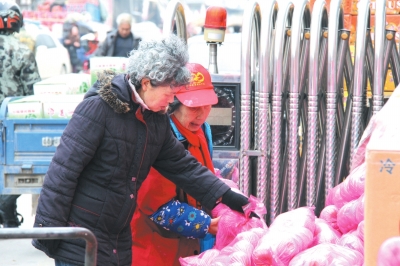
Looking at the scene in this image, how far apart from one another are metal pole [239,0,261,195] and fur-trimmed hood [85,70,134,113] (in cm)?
110

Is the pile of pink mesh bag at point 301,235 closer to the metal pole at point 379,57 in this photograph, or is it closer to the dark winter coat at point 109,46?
the metal pole at point 379,57

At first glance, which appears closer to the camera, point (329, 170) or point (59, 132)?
point (329, 170)

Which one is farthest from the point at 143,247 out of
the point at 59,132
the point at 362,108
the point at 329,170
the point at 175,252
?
the point at 59,132

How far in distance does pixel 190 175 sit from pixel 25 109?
2.87m

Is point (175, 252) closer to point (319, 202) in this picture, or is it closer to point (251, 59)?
point (319, 202)

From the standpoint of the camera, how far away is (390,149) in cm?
191

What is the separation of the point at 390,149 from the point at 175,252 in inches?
81.8

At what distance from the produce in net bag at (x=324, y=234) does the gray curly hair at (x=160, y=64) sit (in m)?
0.89

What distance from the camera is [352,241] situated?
3227 millimetres

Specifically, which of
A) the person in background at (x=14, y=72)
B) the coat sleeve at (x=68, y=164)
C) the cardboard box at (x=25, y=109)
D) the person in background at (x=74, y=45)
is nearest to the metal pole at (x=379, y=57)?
the coat sleeve at (x=68, y=164)

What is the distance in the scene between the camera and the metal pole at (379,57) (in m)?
4.07

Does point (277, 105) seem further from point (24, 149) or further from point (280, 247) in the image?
point (24, 149)

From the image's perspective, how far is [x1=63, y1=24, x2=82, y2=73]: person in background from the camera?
595 inches

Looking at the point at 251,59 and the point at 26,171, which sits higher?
the point at 251,59
